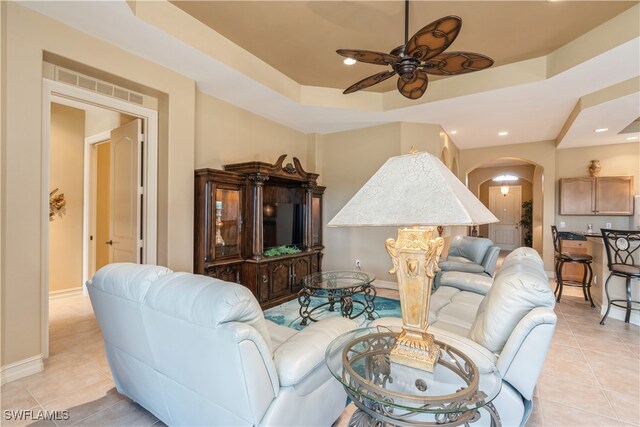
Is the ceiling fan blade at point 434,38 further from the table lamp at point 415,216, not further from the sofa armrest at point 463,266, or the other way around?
the sofa armrest at point 463,266

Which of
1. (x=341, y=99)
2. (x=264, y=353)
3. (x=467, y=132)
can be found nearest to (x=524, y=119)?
(x=467, y=132)

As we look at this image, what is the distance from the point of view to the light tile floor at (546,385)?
6.31 ft

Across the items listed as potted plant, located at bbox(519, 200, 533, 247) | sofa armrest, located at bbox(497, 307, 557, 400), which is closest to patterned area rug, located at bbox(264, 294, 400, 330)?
sofa armrest, located at bbox(497, 307, 557, 400)

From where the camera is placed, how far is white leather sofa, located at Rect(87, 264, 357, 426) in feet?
4.00

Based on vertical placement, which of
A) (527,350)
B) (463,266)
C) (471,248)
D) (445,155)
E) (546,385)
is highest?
(445,155)

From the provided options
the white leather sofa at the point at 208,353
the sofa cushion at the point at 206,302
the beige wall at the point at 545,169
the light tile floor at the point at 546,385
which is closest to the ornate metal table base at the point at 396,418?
the white leather sofa at the point at 208,353

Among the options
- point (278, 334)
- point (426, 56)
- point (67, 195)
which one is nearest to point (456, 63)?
point (426, 56)

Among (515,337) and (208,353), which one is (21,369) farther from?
(515,337)

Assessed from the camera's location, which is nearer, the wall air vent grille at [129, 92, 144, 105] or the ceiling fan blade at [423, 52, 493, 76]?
the ceiling fan blade at [423, 52, 493, 76]

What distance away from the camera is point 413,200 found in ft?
3.34

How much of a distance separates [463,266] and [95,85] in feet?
16.0

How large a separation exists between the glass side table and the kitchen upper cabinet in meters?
6.23

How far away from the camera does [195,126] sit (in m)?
3.93

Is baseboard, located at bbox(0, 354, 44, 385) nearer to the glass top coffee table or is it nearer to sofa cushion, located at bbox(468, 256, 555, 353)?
the glass top coffee table
